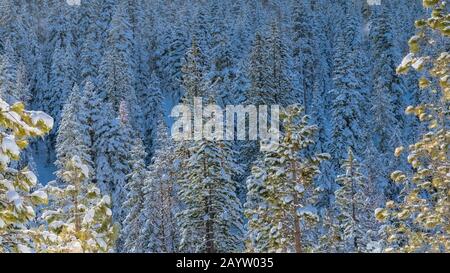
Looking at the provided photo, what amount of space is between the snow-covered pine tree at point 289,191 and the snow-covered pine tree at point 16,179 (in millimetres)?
11816

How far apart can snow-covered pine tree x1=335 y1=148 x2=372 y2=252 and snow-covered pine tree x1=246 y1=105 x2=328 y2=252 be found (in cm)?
999

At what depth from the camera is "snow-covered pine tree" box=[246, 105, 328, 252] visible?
57.1 feet

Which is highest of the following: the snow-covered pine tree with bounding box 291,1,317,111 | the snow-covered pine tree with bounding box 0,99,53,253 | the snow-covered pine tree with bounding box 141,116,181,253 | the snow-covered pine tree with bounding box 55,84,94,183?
the snow-covered pine tree with bounding box 291,1,317,111

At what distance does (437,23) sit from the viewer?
6.63 meters

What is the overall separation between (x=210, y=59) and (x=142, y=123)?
12767 millimetres

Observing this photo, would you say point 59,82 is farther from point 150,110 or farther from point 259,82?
point 259,82

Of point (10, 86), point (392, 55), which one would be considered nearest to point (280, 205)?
point (10, 86)

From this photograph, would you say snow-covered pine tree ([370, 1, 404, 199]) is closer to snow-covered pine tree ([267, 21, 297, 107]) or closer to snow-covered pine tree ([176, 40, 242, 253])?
snow-covered pine tree ([267, 21, 297, 107])

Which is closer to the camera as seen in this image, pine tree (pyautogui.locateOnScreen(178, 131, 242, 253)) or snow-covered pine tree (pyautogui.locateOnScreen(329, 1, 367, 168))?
pine tree (pyautogui.locateOnScreen(178, 131, 242, 253))

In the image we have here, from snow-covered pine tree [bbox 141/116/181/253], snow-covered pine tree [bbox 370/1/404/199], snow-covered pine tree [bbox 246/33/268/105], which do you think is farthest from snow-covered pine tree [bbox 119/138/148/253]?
snow-covered pine tree [bbox 370/1/404/199]

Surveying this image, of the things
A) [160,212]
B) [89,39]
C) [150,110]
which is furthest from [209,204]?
[89,39]

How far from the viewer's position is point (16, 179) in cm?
621

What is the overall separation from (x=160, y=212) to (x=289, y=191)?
56.4 feet
